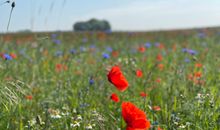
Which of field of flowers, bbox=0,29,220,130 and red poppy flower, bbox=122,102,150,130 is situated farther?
field of flowers, bbox=0,29,220,130

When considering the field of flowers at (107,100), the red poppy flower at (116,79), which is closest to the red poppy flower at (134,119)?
the field of flowers at (107,100)

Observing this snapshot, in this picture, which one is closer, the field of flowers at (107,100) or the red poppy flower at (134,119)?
the red poppy flower at (134,119)

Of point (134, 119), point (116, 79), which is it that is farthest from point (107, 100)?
point (134, 119)

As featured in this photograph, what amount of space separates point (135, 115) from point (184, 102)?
4.35 ft

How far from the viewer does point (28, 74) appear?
214 inches

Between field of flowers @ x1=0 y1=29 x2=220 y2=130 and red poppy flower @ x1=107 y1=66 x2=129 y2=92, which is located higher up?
red poppy flower @ x1=107 y1=66 x2=129 y2=92

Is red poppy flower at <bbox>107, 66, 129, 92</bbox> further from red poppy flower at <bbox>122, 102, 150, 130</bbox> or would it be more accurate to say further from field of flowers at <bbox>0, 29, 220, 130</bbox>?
red poppy flower at <bbox>122, 102, 150, 130</bbox>

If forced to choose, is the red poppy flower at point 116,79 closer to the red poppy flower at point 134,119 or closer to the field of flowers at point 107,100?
the field of flowers at point 107,100

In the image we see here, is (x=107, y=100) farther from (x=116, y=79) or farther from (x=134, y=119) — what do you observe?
(x=134, y=119)

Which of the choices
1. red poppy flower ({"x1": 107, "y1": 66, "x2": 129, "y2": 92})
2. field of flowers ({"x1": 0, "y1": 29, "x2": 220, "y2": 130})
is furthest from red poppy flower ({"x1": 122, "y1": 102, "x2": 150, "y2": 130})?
red poppy flower ({"x1": 107, "y1": 66, "x2": 129, "y2": 92})

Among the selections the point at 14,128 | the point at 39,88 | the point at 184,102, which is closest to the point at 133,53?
the point at 39,88

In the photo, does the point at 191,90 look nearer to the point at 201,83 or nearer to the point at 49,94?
the point at 201,83

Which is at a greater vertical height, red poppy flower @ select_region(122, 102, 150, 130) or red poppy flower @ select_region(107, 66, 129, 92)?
red poppy flower @ select_region(107, 66, 129, 92)

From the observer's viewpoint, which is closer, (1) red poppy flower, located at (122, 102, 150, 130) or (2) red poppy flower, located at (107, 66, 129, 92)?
(1) red poppy flower, located at (122, 102, 150, 130)
